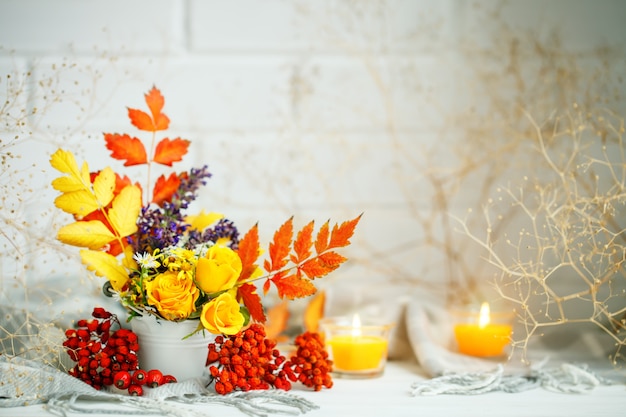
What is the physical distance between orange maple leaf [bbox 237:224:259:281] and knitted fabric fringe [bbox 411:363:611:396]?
0.96 ft

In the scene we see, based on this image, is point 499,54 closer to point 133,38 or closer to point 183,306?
point 133,38

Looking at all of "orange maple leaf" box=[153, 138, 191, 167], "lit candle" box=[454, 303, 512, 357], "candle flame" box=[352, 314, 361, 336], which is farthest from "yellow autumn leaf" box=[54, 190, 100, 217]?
"lit candle" box=[454, 303, 512, 357]

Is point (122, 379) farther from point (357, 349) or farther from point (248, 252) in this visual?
point (357, 349)

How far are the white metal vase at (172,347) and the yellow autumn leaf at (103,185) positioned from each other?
0.17m

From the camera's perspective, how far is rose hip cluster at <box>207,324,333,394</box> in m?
0.89

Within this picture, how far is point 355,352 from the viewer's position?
3.40 ft

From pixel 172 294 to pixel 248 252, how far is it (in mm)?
117

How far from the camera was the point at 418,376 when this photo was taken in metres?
1.07

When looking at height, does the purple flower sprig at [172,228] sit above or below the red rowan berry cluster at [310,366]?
above

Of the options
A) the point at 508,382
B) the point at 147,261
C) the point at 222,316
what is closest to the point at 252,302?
the point at 222,316

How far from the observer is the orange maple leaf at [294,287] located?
868mm

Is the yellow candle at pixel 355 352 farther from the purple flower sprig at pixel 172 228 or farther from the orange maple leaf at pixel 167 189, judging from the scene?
the orange maple leaf at pixel 167 189

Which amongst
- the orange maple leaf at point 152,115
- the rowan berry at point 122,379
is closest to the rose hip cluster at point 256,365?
the rowan berry at point 122,379

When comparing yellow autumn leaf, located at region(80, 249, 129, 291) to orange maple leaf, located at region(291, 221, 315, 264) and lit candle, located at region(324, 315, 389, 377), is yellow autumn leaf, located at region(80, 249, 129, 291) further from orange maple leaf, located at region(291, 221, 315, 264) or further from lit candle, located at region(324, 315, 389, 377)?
lit candle, located at region(324, 315, 389, 377)
